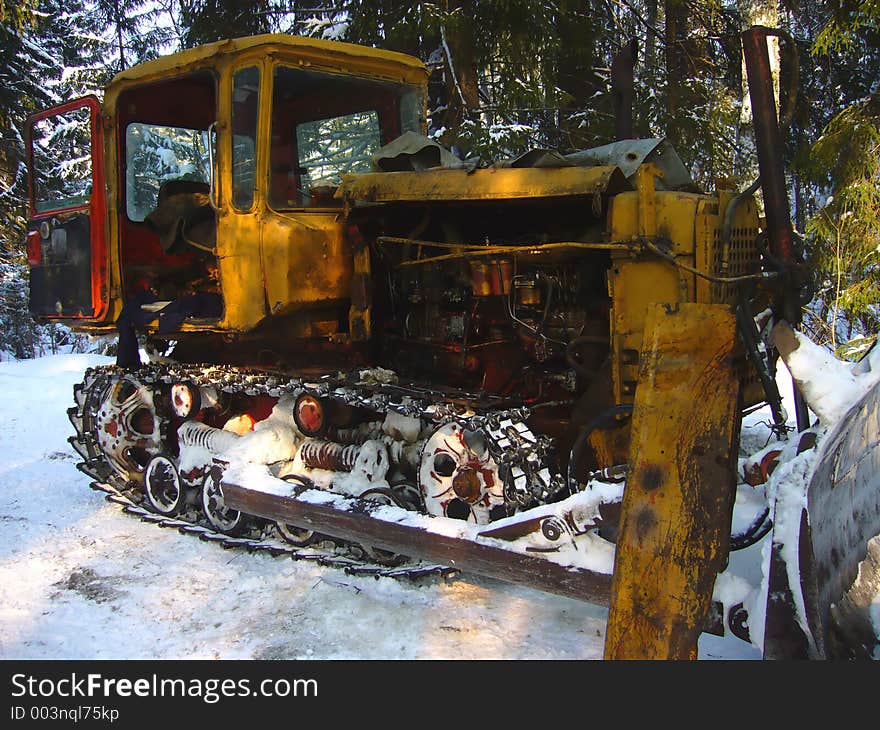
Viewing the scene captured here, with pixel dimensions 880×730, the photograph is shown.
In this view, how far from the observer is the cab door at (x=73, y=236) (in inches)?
228

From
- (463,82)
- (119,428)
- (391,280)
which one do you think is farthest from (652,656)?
(463,82)

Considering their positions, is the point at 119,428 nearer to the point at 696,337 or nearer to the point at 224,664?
the point at 224,664

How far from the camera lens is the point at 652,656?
263cm

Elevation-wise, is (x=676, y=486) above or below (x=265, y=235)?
below

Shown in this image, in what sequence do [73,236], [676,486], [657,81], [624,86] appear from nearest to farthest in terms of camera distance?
[676,486]
[624,86]
[73,236]
[657,81]

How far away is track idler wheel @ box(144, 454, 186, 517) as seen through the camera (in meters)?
5.70

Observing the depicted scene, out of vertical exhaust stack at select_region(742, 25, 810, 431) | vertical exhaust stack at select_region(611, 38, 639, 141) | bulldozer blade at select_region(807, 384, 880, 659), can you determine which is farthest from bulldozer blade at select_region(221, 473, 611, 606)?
vertical exhaust stack at select_region(611, 38, 639, 141)

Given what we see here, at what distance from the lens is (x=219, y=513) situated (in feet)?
17.7

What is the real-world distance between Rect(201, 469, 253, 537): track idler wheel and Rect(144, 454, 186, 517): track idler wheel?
301 mm

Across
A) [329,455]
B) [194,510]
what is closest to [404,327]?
[329,455]

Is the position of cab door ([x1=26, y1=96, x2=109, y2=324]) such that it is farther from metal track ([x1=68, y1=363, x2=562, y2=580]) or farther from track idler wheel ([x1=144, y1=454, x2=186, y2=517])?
track idler wheel ([x1=144, y1=454, x2=186, y2=517])

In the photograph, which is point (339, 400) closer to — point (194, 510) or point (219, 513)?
point (219, 513)

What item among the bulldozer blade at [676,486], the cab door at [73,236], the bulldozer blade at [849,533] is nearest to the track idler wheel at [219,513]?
the cab door at [73,236]

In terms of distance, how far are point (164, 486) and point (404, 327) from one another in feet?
7.08
